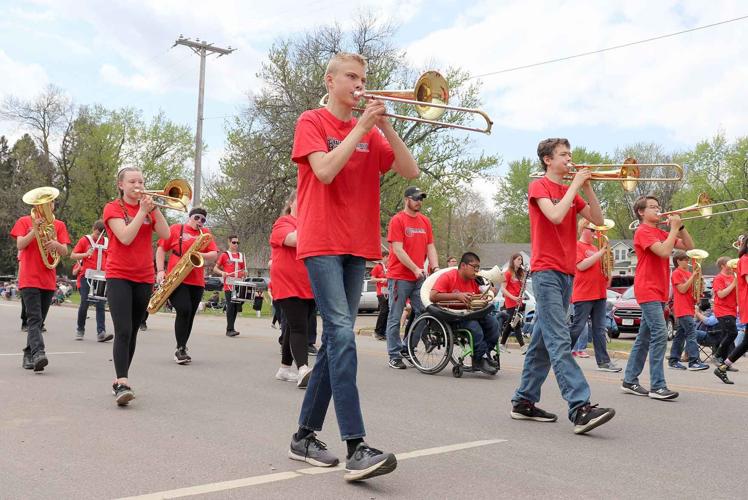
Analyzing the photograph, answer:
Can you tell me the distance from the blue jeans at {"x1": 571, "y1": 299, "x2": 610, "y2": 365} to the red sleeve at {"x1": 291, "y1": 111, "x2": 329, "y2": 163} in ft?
22.7

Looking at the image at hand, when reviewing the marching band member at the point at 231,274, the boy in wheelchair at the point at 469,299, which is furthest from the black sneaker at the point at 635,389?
the marching band member at the point at 231,274

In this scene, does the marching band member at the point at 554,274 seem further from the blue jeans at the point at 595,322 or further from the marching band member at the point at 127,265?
the blue jeans at the point at 595,322

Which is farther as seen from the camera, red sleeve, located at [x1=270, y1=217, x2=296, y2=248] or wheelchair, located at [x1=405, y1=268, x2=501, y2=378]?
wheelchair, located at [x1=405, y1=268, x2=501, y2=378]

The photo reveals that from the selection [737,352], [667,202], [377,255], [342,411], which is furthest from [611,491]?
[667,202]

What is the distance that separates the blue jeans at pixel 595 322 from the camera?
10477mm

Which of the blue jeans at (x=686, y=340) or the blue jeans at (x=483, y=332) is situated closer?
the blue jeans at (x=483, y=332)

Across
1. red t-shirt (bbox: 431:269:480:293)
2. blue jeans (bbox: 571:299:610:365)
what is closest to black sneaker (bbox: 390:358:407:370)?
red t-shirt (bbox: 431:269:480:293)

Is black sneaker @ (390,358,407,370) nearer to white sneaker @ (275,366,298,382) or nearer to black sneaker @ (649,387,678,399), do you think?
white sneaker @ (275,366,298,382)

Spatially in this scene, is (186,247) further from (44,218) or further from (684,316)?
(684,316)

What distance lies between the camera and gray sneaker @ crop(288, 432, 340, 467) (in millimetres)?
4512

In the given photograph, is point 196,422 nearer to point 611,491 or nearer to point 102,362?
point 611,491

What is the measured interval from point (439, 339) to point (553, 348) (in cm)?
363

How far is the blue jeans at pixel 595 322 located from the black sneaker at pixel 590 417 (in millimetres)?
4874

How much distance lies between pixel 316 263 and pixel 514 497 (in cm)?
161
